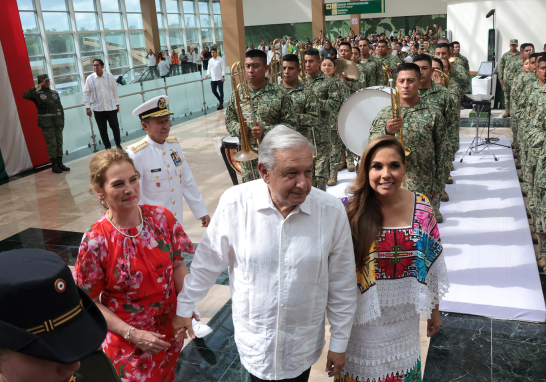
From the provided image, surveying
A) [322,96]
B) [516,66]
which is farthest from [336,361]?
[516,66]

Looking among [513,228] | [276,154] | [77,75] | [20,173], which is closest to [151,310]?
[276,154]

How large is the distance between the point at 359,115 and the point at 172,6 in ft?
78.8

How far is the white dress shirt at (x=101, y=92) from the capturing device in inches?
359

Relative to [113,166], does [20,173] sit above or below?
below

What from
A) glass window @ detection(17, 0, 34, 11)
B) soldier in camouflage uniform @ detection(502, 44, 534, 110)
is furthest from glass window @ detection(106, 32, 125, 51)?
soldier in camouflage uniform @ detection(502, 44, 534, 110)

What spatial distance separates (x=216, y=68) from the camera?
14.2 metres

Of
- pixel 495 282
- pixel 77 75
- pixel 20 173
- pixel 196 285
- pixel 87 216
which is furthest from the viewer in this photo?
pixel 77 75

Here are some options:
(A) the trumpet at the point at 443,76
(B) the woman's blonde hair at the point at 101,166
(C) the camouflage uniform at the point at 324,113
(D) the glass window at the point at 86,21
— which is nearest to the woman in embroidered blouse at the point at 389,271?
(B) the woman's blonde hair at the point at 101,166

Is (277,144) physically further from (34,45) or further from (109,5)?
(109,5)

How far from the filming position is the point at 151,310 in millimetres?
2092

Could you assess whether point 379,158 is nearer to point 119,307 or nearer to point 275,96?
point 119,307

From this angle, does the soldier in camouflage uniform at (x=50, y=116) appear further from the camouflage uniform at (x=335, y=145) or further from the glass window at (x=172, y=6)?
the glass window at (x=172, y=6)

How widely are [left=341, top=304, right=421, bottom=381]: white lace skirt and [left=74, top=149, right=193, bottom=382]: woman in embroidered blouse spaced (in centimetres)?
81

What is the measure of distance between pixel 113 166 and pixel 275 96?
2662 mm
